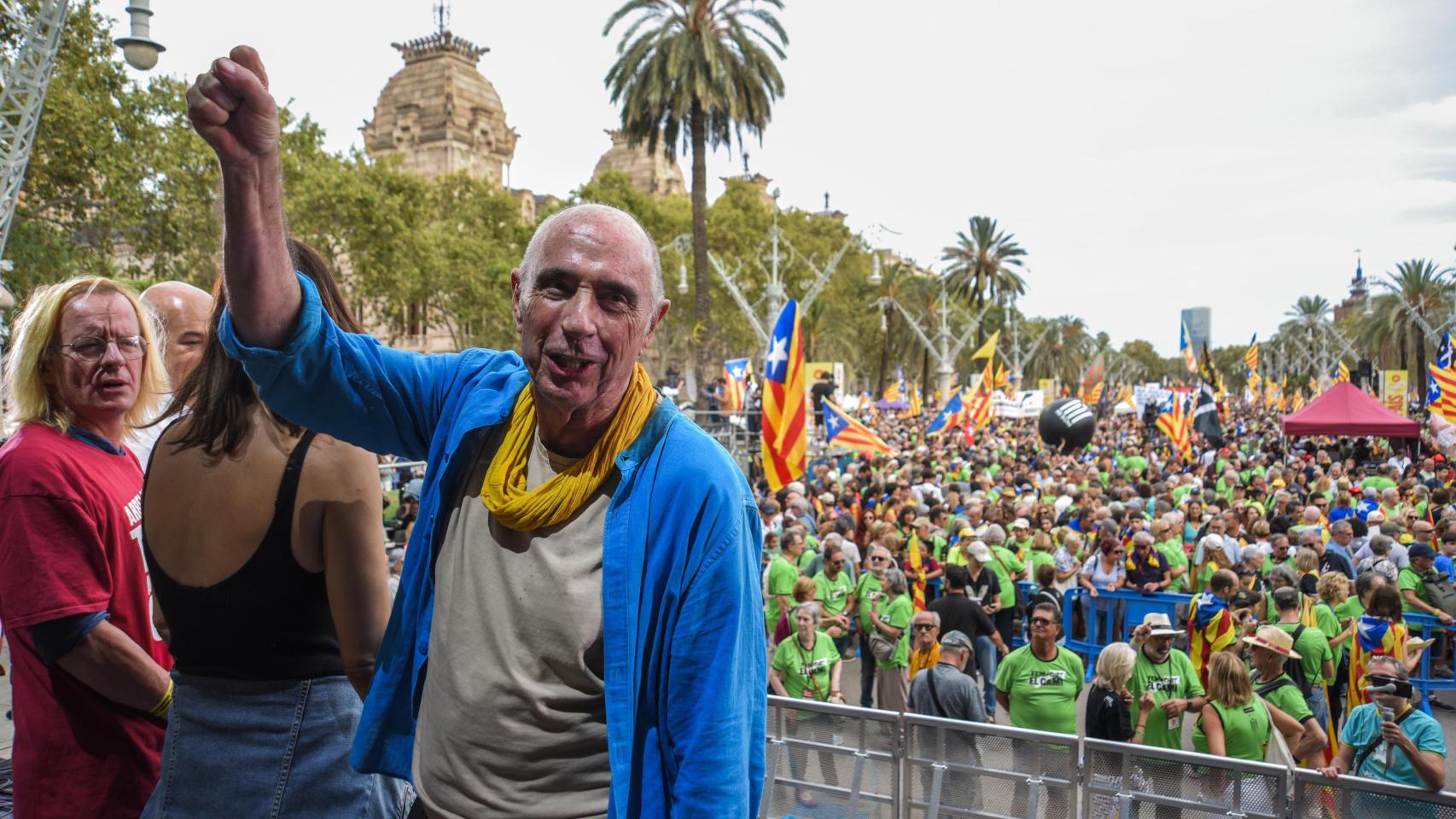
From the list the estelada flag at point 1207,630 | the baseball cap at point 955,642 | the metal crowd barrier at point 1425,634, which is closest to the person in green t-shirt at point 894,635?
the baseball cap at point 955,642

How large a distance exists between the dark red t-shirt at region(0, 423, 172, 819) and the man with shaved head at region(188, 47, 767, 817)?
3.19ft

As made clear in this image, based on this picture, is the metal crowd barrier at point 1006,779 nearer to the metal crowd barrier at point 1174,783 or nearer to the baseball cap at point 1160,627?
the metal crowd barrier at point 1174,783

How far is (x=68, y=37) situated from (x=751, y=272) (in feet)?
118

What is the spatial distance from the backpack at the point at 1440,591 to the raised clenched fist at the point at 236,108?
1100cm

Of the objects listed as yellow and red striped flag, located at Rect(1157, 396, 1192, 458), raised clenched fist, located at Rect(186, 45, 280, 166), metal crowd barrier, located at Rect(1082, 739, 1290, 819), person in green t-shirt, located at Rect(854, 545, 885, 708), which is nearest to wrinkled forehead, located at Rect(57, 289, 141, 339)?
raised clenched fist, located at Rect(186, 45, 280, 166)

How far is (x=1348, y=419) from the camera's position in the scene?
19203 mm

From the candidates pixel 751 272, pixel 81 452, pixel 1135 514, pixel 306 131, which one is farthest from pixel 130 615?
pixel 751 272

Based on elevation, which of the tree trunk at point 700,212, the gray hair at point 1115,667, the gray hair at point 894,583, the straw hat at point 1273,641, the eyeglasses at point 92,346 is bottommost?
the gray hair at point 1115,667

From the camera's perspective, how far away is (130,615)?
2.57 meters

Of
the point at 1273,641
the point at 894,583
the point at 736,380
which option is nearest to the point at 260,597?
the point at 1273,641

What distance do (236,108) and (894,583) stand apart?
767 cm

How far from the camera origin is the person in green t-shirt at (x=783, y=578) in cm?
932

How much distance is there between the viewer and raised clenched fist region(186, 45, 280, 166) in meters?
1.51

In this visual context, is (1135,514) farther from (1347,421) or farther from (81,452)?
(81,452)
